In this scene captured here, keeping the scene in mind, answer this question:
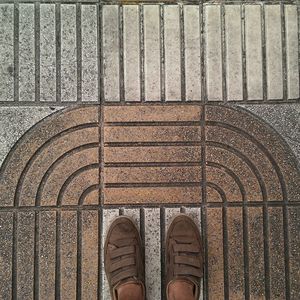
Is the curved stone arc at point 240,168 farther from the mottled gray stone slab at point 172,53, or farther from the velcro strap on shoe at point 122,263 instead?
the velcro strap on shoe at point 122,263

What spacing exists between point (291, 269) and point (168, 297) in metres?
0.65

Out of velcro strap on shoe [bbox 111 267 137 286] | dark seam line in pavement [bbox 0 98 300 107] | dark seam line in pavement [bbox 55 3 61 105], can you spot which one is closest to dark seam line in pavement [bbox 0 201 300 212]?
velcro strap on shoe [bbox 111 267 137 286]

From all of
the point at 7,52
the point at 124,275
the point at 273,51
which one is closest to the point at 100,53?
the point at 7,52

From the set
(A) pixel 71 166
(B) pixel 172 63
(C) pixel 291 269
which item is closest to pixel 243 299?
(C) pixel 291 269

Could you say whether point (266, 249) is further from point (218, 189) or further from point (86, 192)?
point (86, 192)

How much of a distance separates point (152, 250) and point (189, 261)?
7.7 inches

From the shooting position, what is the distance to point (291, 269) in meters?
2.14

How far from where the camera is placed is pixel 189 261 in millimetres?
2105

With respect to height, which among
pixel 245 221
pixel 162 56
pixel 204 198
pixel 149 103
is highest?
pixel 162 56

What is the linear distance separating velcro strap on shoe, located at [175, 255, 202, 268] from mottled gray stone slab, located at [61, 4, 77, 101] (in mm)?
1022

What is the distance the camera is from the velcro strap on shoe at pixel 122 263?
2.08 meters

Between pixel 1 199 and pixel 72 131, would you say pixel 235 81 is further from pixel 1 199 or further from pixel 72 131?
pixel 1 199

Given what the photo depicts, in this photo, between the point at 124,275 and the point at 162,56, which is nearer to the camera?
the point at 124,275

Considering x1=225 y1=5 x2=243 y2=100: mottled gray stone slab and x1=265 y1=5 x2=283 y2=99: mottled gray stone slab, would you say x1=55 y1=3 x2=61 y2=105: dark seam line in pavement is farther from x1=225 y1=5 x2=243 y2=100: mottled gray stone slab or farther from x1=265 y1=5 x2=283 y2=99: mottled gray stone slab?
x1=265 y1=5 x2=283 y2=99: mottled gray stone slab
